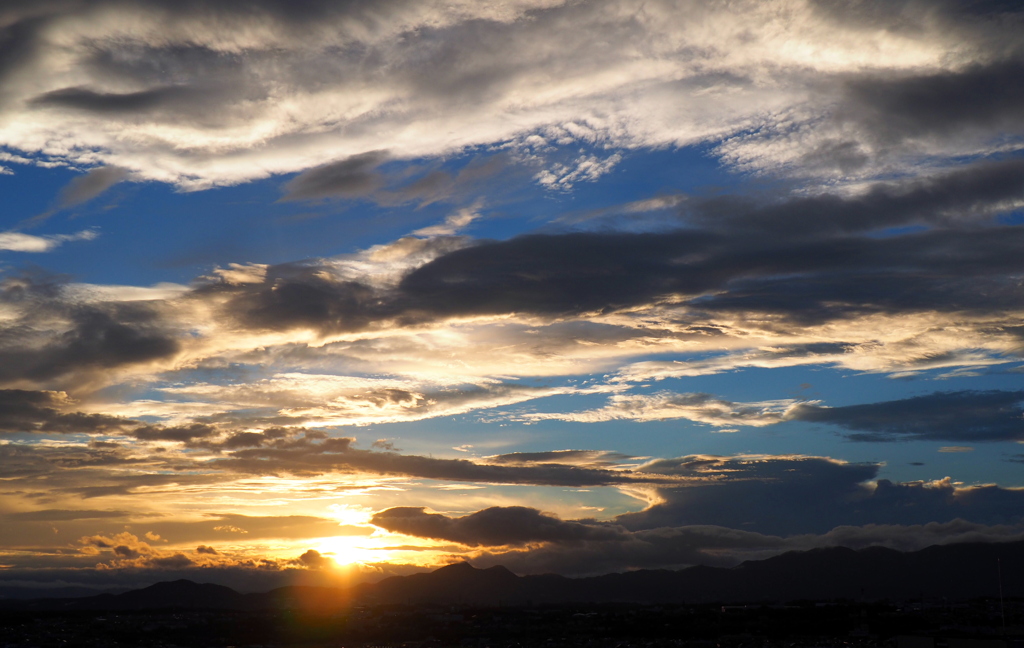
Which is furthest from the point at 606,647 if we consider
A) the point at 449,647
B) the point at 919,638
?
the point at 919,638

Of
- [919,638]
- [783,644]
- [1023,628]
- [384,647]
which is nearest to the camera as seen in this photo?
[919,638]

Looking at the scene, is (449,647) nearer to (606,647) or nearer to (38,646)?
(606,647)

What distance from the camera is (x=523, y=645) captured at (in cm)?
19588

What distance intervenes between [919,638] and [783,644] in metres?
57.2

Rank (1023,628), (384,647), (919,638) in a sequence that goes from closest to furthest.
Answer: (919,638)
(1023,628)
(384,647)

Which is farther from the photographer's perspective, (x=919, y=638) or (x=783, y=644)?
(x=783, y=644)

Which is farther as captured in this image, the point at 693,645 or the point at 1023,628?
the point at 693,645

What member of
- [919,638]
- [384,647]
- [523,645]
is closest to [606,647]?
[523,645]

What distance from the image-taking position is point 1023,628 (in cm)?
14850

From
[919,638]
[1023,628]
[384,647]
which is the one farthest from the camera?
[384,647]

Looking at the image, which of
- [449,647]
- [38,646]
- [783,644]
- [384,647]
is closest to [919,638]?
[783,644]

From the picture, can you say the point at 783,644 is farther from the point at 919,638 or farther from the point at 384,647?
the point at 384,647

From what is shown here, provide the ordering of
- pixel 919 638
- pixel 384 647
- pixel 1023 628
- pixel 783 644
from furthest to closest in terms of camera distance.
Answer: pixel 384 647 < pixel 783 644 < pixel 1023 628 < pixel 919 638

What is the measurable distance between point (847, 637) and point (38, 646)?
19612 centimetres
